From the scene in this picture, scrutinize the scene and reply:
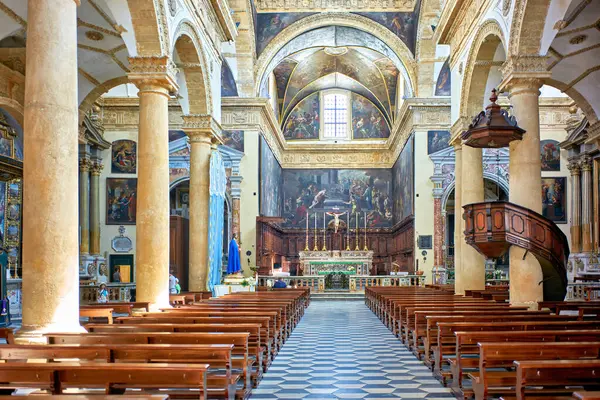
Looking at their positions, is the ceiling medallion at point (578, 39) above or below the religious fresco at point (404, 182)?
above

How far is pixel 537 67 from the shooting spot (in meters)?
13.1

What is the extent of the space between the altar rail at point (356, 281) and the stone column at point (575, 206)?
6473 millimetres

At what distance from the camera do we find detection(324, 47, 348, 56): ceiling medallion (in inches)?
1442

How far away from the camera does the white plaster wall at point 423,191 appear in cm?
2942

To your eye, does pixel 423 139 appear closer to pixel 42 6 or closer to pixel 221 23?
pixel 221 23

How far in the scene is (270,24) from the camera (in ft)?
101

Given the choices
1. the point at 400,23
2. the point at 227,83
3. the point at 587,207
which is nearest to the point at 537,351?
the point at 587,207

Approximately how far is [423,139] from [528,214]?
17783 millimetres

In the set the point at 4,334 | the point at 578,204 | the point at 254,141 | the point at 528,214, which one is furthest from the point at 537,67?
the point at 254,141

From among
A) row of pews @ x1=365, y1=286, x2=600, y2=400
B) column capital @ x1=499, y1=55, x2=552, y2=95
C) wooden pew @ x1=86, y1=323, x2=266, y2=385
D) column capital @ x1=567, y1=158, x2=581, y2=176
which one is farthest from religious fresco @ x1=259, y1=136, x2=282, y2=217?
wooden pew @ x1=86, y1=323, x2=266, y2=385

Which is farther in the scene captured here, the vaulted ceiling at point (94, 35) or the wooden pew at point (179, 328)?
the vaulted ceiling at point (94, 35)

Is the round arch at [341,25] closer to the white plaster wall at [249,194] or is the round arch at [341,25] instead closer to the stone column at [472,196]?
the white plaster wall at [249,194]

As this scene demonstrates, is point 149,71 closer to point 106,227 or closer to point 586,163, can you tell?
point 106,227

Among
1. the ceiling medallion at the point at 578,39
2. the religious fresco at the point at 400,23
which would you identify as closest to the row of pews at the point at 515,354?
the ceiling medallion at the point at 578,39
